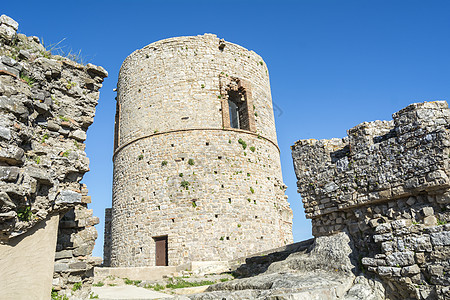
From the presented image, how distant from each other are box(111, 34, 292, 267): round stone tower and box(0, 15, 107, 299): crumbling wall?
7.32m

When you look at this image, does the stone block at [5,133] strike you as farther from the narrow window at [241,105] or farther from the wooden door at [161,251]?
the narrow window at [241,105]

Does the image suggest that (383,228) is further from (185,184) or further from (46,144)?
(185,184)

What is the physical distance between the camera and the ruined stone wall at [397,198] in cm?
488

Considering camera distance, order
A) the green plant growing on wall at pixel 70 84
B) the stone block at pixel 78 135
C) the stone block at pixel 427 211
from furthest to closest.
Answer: the green plant growing on wall at pixel 70 84 → the stone block at pixel 78 135 → the stone block at pixel 427 211

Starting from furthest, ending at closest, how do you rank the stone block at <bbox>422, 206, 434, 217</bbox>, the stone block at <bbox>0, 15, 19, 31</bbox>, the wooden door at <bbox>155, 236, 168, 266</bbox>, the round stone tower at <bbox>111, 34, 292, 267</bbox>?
the round stone tower at <bbox>111, 34, 292, 267</bbox> → the wooden door at <bbox>155, 236, 168, 266</bbox> → the stone block at <bbox>422, 206, 434, 217</bbox> → the stone block at <bbox>0, 15, 19, 31</bbox>

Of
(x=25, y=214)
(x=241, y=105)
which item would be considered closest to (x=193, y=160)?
(x=241, y=105)

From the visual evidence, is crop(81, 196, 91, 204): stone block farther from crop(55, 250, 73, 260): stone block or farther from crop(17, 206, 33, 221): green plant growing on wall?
crop(17, 206, 33, 221): green plant growing on wall

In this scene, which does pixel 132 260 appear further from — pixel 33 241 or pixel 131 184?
pixel 33 241

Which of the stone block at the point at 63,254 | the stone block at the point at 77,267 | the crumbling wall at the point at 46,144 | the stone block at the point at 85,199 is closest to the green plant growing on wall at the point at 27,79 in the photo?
the crumbling wall at the point at 46,144

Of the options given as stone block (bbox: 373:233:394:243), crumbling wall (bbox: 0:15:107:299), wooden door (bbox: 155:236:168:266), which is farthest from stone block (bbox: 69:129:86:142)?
wooden door (bbox: 155:236:168:266)

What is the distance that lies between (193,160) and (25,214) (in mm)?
9313

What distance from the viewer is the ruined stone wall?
4.88 metres

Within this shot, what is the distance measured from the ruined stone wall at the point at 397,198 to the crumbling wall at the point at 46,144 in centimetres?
418

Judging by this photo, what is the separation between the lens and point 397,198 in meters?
5.54
